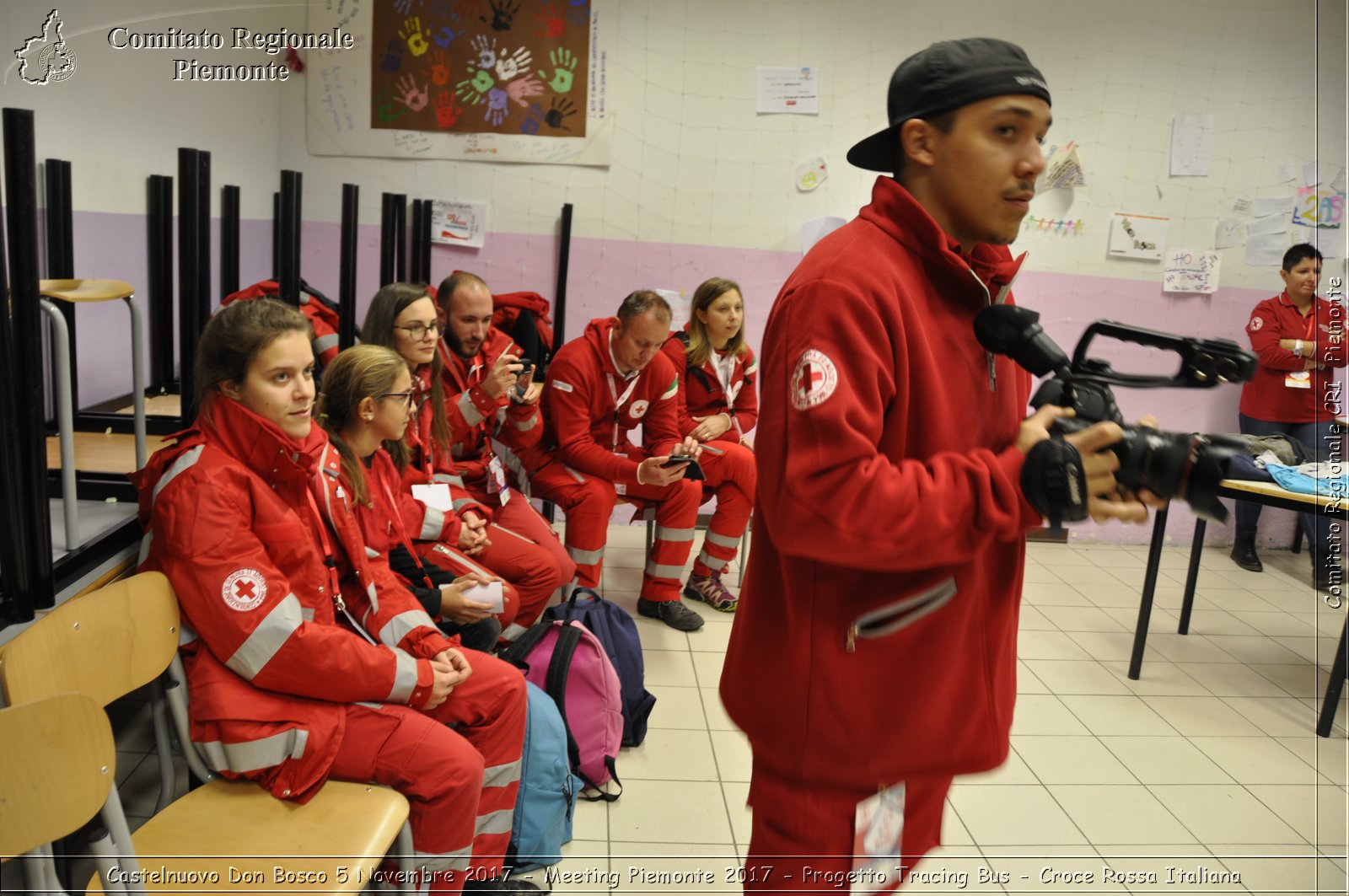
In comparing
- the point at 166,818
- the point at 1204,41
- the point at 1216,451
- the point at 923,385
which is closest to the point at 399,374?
the point at 166,818

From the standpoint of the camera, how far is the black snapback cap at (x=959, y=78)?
1030mm

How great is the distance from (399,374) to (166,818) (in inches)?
→ 45.3

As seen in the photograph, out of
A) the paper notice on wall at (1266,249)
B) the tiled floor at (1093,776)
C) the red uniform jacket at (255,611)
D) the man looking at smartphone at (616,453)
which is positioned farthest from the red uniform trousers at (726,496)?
the paper notice on wall at (1266,249)

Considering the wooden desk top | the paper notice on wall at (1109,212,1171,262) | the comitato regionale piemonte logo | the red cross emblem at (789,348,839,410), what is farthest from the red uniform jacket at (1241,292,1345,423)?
the comitato regionale piemonte logo

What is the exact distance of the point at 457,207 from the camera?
4613 mm

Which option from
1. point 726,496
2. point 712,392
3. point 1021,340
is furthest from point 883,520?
point 712,392

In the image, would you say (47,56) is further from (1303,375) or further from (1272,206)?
(1272,206)

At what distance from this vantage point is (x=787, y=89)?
466 cm

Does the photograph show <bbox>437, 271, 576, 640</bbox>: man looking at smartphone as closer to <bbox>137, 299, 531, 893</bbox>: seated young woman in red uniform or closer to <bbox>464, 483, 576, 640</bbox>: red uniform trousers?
<bbox>464, 483, 576, 640</bbox>: red uniform trousers

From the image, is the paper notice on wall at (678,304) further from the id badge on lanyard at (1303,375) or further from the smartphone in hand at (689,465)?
the id badge on lanyard at (1303,375)

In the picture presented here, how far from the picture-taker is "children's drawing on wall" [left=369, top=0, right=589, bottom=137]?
4352 millimetres

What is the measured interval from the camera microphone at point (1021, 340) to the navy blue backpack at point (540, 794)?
→ 1384 millimetres

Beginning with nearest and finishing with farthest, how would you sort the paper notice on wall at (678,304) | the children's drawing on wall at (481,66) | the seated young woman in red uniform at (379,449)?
1. the seated young woman in red uniform at (379,449)
2. the children's drawing on wall at (481,66)
3. the paper notice on wall at (678,304)

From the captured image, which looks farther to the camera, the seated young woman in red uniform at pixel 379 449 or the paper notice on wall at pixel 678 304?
the paper notice on wall at pixel 678 304
